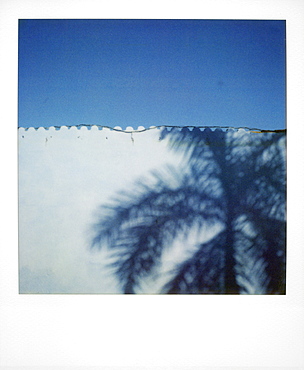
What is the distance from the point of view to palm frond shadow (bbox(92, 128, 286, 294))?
204 centimetres

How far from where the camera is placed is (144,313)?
80.7 inches

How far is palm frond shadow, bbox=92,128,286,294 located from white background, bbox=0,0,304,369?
91mm

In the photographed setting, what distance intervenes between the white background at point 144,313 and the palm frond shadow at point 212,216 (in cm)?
9

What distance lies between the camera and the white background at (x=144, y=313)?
203 centimetres

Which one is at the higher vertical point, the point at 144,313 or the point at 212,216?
Answer: the point at 212,216

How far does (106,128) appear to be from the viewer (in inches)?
80.7

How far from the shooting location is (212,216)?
205cm

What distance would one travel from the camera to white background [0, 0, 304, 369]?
203cm

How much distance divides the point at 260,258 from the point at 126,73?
155 cm

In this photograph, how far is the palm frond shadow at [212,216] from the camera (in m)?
2.04

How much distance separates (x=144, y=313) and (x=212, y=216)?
0.81 meters

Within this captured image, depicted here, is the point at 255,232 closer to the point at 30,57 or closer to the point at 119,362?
the point at 119,362
